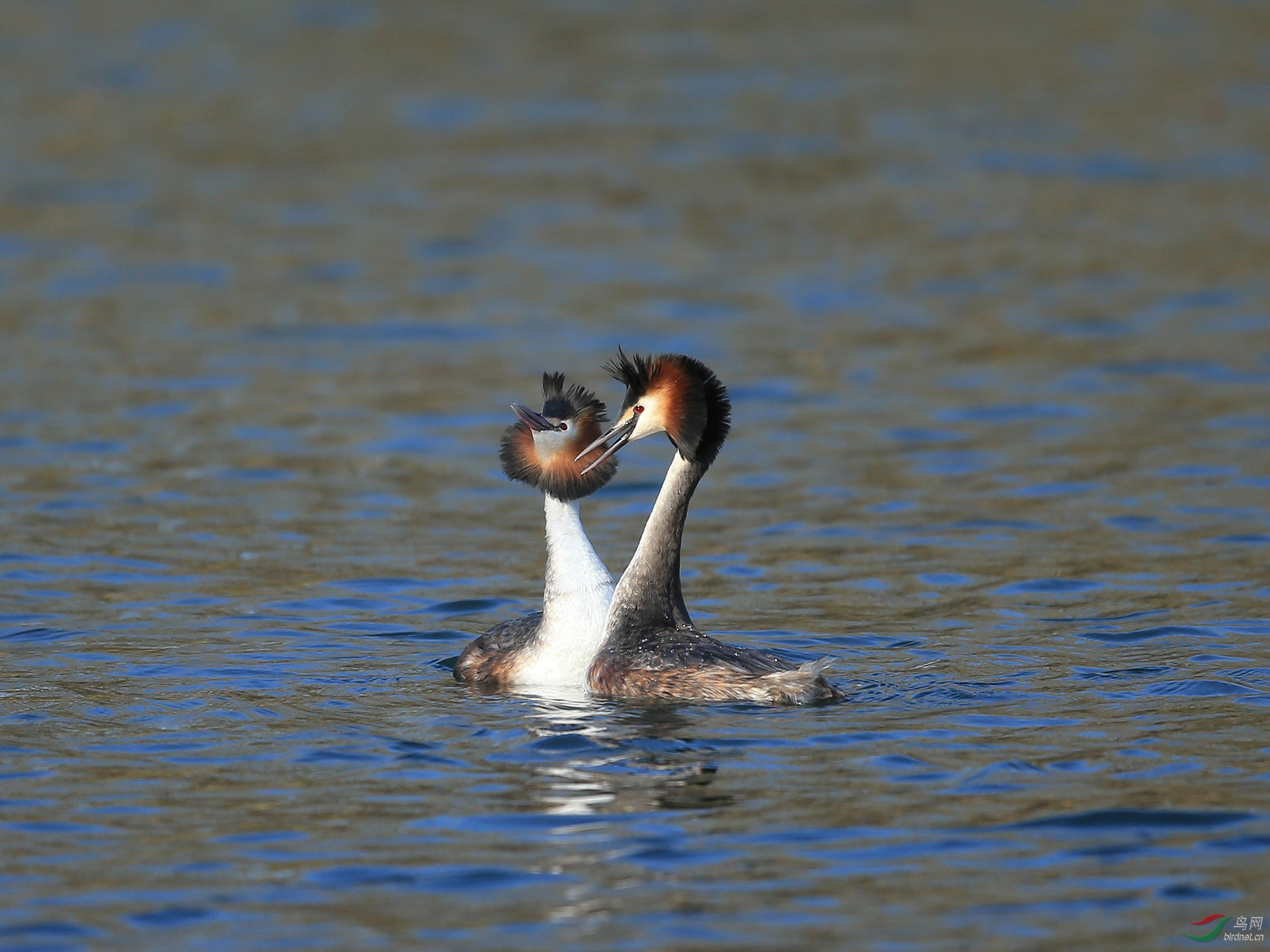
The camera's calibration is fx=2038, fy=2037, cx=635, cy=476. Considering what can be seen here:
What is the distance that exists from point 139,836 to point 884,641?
14.2 feet

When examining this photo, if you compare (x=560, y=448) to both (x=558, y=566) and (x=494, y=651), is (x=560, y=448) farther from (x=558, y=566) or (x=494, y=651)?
(x=494, y=651)

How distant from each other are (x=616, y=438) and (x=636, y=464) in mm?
5642

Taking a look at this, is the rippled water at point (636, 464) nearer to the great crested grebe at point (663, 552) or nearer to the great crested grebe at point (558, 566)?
the great crested grebe at point (663, 552)

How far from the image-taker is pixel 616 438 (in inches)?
397

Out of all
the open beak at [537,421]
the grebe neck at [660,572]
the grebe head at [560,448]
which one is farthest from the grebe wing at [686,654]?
the open beak at [537,421]

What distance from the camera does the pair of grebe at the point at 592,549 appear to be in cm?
978

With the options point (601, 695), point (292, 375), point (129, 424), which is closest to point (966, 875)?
point (601, 695)

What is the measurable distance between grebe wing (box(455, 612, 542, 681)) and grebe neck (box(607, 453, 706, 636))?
43 centimetres

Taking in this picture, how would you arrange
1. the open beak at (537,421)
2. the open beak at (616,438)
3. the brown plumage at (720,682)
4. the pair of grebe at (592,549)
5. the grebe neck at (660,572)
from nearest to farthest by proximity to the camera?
1. the brown plumage at (720,682)
2. the pair of grebe at (592,549)
3. the grebe neck at (660,572)
4. the open beak at (616,438)
5. the open beak at (537,421)

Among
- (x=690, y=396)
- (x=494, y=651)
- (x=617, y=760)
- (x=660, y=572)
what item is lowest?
(x=617, y=760)

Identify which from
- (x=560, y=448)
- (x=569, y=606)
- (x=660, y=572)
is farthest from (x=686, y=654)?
(x=560, y=448)

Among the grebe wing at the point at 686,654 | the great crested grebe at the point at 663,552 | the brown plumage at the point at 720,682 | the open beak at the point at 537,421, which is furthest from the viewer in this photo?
the open beak at the point at 537,421

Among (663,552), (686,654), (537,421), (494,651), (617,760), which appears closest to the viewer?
(617,760)

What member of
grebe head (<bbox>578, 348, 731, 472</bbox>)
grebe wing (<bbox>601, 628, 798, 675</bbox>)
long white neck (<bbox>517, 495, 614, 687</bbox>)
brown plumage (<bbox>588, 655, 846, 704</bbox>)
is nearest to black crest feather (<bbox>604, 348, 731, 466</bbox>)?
grebe head (<bbox>578, 348, 731, 472</bbox>)
